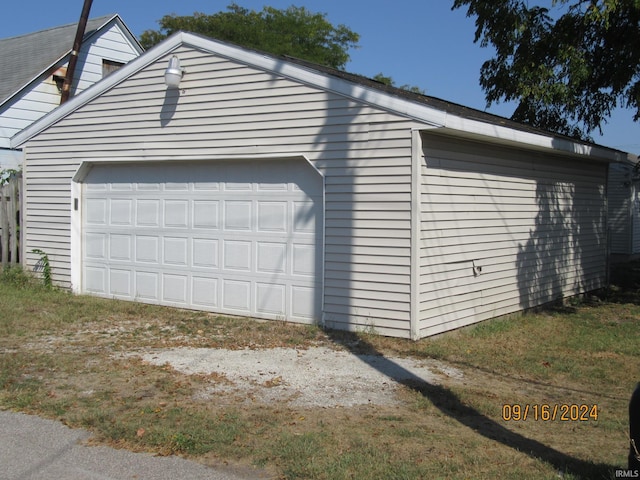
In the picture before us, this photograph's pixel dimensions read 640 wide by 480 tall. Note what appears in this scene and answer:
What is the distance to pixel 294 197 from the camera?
962 centimetres

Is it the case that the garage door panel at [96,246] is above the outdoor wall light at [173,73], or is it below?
below

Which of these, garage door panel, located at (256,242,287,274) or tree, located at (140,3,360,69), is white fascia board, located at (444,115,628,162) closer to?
garage door panel, located at (256,242,287,274)

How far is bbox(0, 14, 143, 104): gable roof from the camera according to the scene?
686 inches

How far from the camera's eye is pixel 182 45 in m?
10.4

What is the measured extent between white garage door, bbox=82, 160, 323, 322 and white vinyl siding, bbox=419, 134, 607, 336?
162 centimetres

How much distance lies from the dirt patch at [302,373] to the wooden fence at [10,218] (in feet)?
21.2

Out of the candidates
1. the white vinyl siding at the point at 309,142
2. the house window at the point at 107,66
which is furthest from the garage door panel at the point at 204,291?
the house window at the point at 107,66

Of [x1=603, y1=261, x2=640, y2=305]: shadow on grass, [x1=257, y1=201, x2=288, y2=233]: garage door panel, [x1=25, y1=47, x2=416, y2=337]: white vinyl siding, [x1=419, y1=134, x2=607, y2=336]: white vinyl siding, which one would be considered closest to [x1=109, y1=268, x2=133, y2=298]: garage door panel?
[x1=25, y1=47, x2=416, y2=337]: white vinyl siding

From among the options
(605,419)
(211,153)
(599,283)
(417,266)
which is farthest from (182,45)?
Answer: (599,283)

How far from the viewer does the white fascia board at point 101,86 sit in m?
10.6

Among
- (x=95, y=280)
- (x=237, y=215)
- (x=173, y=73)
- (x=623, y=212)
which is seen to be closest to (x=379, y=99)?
(x=237, y=215)

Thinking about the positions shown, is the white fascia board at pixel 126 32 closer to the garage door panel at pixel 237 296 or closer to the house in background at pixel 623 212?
the garage door panel at pixel 237 296

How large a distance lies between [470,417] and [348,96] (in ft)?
15.2

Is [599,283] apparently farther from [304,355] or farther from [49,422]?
[49,422]
